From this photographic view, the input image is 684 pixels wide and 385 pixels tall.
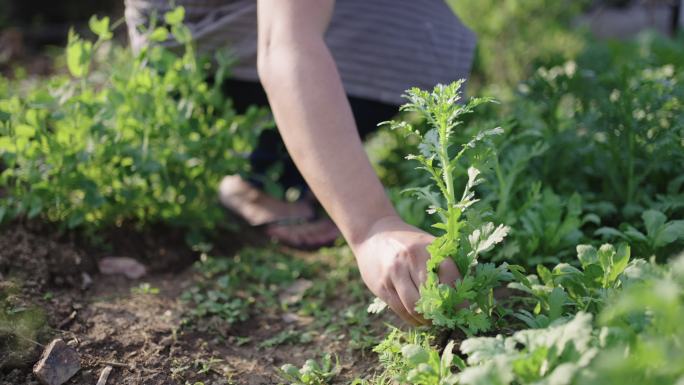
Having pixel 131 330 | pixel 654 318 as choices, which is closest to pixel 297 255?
pixel 131 330

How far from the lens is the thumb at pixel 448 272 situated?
5.26 feet

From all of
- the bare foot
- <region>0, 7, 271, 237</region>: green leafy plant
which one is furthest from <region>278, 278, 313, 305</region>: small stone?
the bare foot

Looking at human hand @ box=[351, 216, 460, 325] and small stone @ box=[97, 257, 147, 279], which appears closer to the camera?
human hand @ box=[351, 216, 460, 325]

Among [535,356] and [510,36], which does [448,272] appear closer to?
[535,356]

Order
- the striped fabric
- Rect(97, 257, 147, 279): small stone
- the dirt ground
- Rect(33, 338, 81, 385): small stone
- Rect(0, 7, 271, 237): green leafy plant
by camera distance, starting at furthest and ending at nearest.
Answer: the striped fabric < Rect(97, 257, 147, 279): small stone < Rect(0, 7, 271, 237): green leafy plant < the dirt ground < Rect(33, 338, 81, 385): small stone

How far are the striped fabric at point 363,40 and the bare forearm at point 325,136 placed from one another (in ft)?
2.91

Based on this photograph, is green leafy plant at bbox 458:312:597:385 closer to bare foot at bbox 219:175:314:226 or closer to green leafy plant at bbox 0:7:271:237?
green leafy plant at bbox 0:7:271:237

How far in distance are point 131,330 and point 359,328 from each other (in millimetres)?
601

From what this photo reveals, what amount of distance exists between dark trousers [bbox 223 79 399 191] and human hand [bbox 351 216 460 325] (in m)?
1.21

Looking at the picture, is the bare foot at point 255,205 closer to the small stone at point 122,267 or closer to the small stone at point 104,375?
the small stone at point 122,267

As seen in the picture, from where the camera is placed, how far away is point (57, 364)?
1.70 meters

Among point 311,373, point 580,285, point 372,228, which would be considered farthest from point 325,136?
point 580,285

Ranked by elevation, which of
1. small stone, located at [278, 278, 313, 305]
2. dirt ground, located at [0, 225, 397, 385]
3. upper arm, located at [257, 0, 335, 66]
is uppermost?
upper arm, located at [257, 0, 335, 66]

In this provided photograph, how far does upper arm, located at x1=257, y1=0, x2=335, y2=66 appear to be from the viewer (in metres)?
1.86
